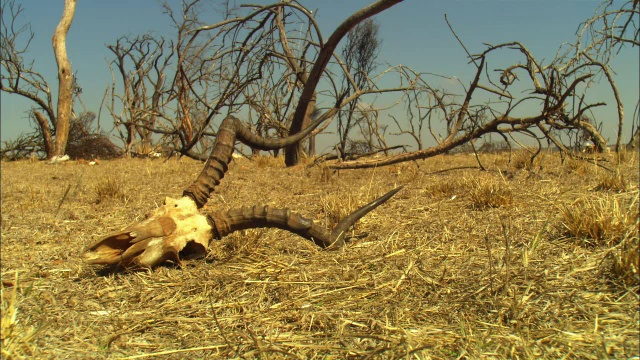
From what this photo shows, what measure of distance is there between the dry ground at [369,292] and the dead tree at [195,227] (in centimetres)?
11

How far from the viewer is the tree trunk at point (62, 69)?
12742mm

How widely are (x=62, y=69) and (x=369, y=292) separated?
12891 mm

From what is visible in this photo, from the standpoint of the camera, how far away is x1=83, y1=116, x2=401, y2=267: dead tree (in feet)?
9.25

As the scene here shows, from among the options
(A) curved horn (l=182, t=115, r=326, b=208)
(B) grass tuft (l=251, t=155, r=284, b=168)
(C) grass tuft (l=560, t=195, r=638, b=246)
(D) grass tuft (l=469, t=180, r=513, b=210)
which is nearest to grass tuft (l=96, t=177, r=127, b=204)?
(A) curved horn (l=182, t=115, r=326, b=208)

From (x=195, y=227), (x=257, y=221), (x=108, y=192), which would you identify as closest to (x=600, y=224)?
(x=257, y=221)

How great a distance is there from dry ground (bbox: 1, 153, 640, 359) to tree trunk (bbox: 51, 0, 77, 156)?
998 centimetres

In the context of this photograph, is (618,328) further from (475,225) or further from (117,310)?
(117,310)

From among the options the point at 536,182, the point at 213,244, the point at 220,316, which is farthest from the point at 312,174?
the point at 220,316

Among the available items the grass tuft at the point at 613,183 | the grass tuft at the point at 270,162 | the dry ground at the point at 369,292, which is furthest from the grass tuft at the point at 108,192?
the grass tuft at the point at 613,183

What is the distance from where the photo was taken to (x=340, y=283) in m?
2.46

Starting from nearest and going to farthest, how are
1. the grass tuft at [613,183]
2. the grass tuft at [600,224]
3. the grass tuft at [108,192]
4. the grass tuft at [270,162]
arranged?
1. the grass tuft at [600,224]
2. the grass tuft at [613,183]
3. the grass tuft at [108,192]
4. the grass tuft at [270,162]

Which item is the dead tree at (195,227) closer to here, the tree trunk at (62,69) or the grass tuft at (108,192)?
the grass tuft at (108,192)

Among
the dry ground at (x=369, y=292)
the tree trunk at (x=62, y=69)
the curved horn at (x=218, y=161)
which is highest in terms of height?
the tree trunk at (x=62, y=69)

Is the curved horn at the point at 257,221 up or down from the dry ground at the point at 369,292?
up
